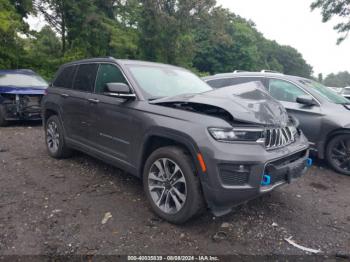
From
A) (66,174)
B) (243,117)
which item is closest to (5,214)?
(66,174)

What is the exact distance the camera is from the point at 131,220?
11.1ft

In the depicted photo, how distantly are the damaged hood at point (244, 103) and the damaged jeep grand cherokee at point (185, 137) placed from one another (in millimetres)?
11

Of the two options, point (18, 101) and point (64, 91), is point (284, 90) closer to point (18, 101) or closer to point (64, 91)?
point (64, 91)

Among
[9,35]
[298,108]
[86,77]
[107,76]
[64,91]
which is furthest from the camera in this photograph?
[9,35]

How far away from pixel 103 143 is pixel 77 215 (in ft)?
3.51

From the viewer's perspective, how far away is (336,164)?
17.3 feet

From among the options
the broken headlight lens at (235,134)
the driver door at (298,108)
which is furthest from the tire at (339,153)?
the broken headlight lens at (235,134)

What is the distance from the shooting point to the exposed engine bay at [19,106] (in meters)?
7.94

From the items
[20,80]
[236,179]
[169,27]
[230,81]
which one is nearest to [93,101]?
[236,179]

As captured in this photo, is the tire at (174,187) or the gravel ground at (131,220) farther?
the tire at (174,187)

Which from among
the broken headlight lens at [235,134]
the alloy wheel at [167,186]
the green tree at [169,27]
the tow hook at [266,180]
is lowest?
the alloy wheel at [167,186]

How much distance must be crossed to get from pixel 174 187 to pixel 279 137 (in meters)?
1.25

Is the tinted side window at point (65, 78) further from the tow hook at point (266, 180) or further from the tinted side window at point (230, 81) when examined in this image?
the tow hook at point (266, 180)

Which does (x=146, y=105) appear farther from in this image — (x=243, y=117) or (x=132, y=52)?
(x=132, y=52)
